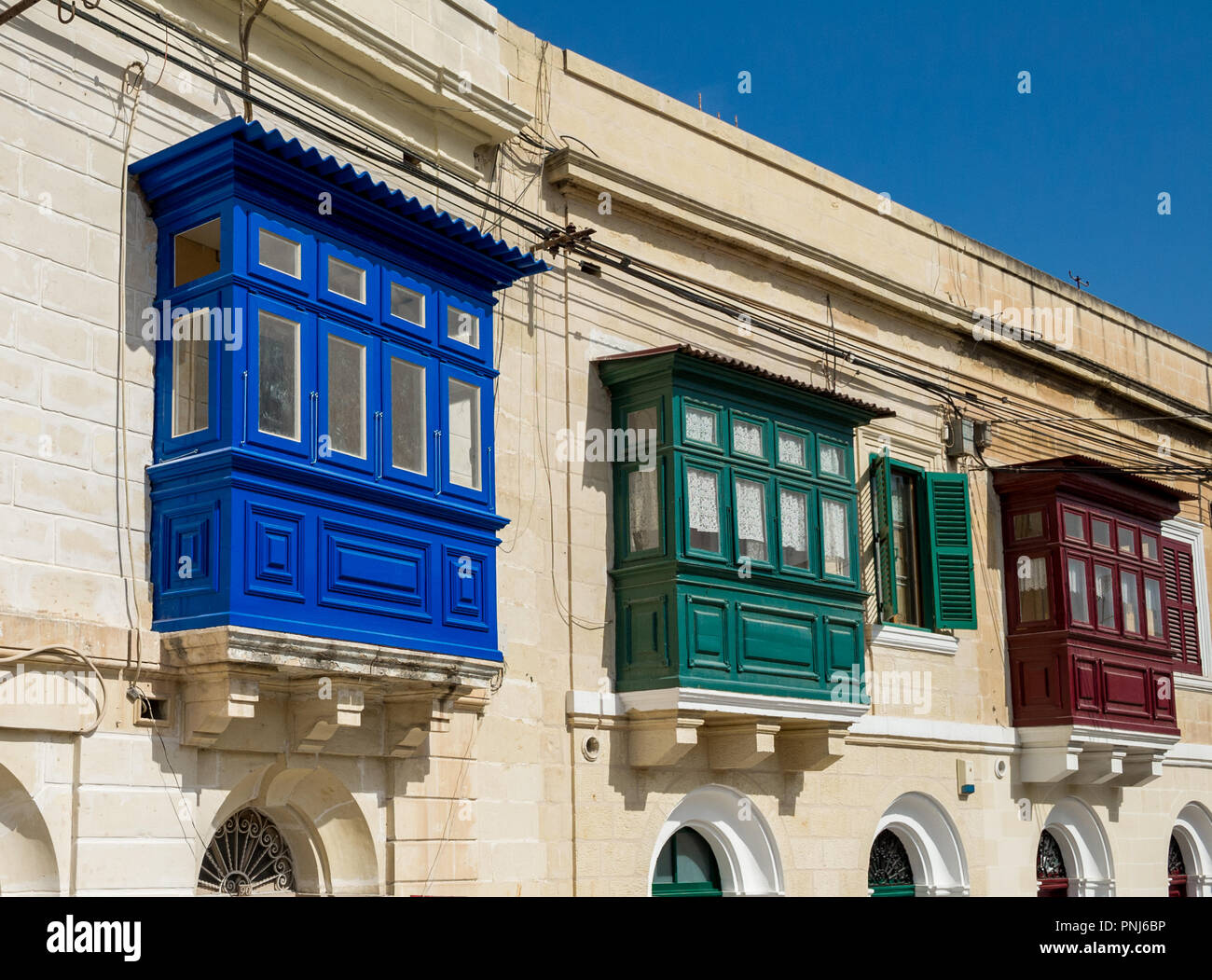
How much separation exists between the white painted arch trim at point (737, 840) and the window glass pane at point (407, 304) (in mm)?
4768

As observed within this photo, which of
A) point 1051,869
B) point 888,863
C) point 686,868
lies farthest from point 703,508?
point 1051,869

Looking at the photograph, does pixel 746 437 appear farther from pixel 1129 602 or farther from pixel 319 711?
pixel 1129 602

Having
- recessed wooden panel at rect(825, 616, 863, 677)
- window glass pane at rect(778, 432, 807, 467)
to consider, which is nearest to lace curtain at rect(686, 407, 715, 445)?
window glass pane at rect(778, 432, 807, 467)

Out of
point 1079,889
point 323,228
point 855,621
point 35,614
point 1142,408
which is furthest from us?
point 1142,408

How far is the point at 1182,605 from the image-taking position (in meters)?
18.9

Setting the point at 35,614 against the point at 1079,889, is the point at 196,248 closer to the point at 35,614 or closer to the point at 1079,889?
the point at 35,614

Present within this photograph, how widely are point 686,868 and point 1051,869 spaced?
5839mm

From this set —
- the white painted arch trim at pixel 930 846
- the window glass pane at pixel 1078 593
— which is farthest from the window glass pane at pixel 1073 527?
the white painted arch trim at pixel 930 846

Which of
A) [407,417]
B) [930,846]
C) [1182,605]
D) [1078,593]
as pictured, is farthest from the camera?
[1182,605]

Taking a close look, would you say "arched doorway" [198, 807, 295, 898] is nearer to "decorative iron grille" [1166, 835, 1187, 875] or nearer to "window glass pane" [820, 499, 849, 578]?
"window glass pane" [820, 499, 849, 578]
